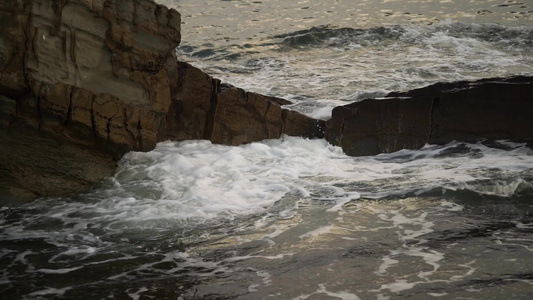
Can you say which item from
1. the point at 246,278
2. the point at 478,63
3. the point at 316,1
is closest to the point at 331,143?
the point at 246,278

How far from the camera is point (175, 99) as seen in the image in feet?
27.3

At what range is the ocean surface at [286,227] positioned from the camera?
14.1 feet

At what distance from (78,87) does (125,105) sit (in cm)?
61

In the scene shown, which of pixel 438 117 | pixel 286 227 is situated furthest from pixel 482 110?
pixel 286 227

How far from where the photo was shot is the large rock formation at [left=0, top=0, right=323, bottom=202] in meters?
6.52

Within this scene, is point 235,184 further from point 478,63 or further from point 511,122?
point 478,63

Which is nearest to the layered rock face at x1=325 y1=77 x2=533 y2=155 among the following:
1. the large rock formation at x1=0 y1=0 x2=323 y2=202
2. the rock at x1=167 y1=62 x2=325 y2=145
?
the rock at x1=167 y1=62 x2=325 y2=145

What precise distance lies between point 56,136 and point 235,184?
208 cm

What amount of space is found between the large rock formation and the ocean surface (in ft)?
1.23

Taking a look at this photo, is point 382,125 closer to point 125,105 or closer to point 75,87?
point 125,105

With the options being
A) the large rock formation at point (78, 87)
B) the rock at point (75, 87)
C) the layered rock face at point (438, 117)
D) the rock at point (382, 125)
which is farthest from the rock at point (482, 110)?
the rock at point (75, 87)

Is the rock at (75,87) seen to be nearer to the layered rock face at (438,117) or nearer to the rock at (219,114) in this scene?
the rock at (219,114)

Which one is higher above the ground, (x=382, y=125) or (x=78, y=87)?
(x=78, y=87)

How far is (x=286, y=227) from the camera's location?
5.72 m
